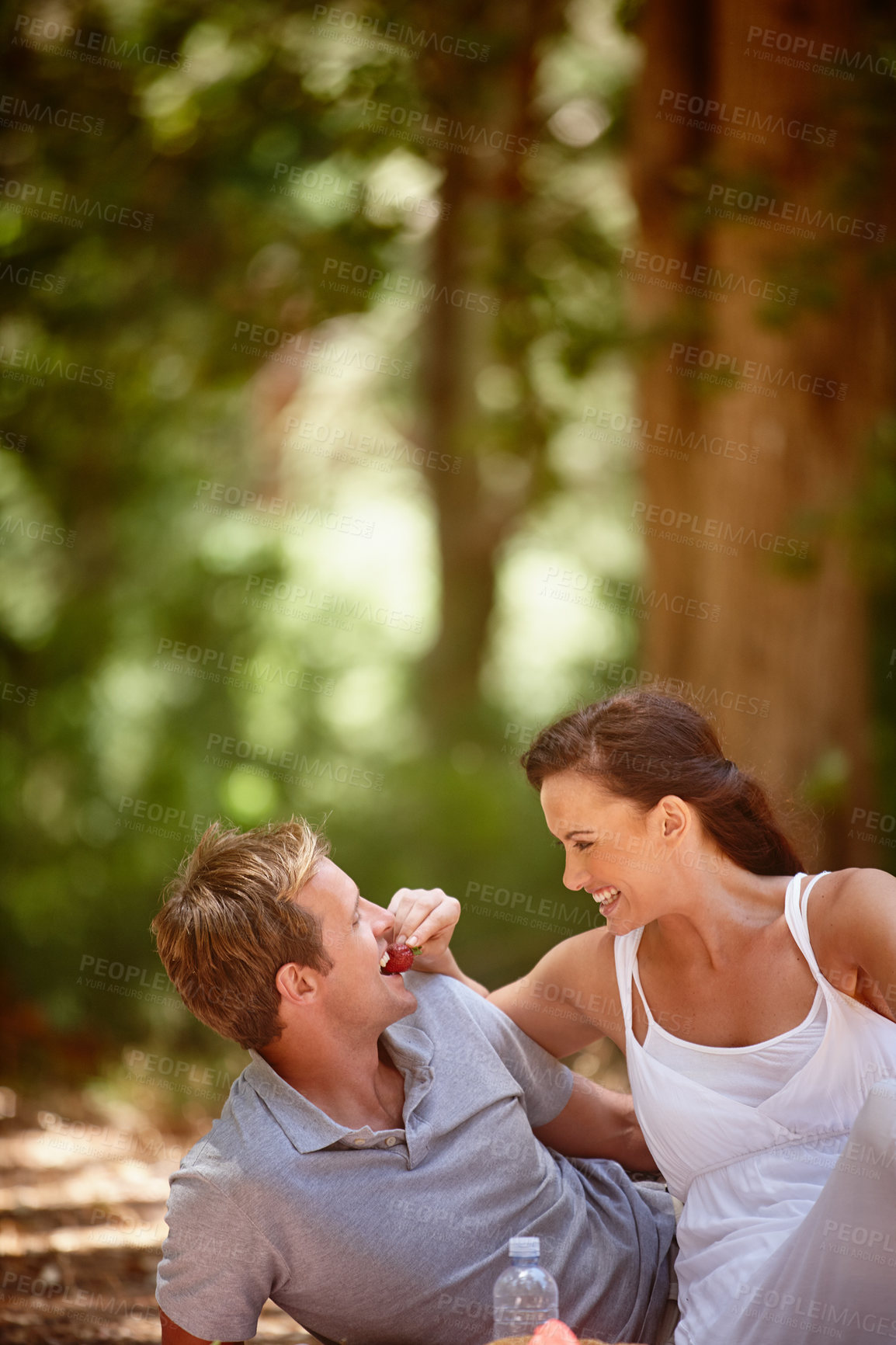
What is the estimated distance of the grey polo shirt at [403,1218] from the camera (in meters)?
2.13

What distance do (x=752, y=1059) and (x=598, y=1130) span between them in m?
0.58

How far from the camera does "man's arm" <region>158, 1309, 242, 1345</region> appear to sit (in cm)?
213

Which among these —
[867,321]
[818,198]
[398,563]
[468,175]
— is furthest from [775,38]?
[398,563]

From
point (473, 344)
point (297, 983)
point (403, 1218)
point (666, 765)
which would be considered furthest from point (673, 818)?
point (473, 344)

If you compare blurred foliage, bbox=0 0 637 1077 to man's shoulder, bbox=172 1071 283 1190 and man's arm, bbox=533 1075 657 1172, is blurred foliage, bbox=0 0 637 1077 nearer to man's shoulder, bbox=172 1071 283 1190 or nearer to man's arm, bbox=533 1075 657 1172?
man's arm, bbox=533 1075 657 1172

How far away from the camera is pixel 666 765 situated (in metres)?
2.46

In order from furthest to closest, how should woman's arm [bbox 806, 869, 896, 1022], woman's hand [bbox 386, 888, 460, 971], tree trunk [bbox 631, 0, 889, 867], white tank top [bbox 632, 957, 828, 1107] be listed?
tree trunk [bbox 631, 0, 889, 867] < woman's hand [bbox 386, 888, 460, 971] < white tank top [bbox 632, 957, 828, 1107] < woman's arm [bbox 806, 869, 896, 1022]

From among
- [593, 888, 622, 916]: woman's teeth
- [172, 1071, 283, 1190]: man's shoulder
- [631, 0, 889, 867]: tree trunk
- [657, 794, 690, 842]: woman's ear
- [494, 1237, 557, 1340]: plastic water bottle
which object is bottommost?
[494, 1237, 557, 1340]: plastic water bottle

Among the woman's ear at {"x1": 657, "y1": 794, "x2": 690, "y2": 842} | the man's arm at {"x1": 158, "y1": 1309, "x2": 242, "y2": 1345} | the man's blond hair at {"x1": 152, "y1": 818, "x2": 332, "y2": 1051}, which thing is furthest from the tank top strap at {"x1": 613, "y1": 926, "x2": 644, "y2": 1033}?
the man's arm at {"x1": 158, "y1": 1309, "x2": 242, "y2": 1345}

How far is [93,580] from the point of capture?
30.4 ft

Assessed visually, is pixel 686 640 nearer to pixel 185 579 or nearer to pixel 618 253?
pixel 618 253

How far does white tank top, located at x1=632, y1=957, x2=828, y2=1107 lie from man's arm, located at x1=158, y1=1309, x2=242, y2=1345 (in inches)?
37.2

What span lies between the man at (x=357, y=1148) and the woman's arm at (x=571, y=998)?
0.06 m

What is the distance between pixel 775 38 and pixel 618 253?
1385mm
